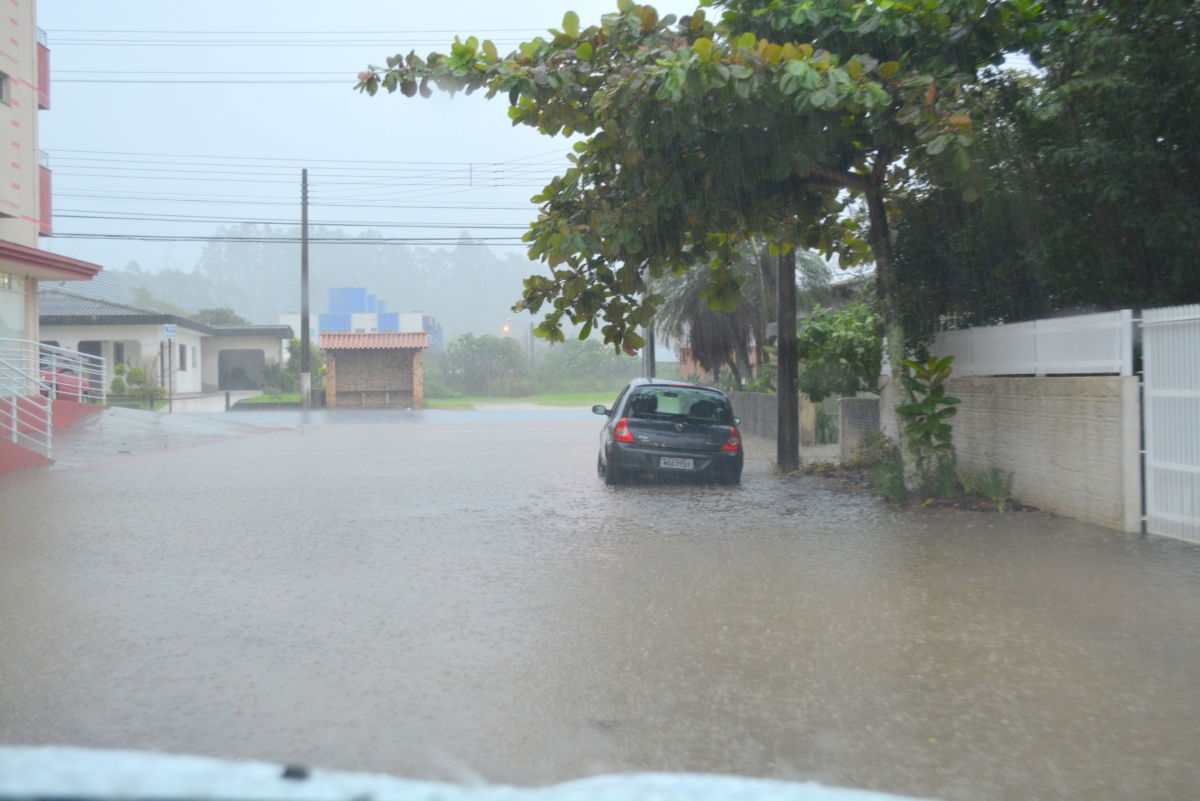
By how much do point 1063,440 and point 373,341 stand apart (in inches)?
1585

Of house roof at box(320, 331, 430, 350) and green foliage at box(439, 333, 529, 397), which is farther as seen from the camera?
green foliage at box(439, 333, 529, 397)

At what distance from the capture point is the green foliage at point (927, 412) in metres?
12.1

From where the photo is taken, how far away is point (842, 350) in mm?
18031

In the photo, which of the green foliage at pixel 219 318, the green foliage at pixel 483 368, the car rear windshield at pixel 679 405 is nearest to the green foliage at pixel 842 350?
the car rear windshield at pixel 679 405

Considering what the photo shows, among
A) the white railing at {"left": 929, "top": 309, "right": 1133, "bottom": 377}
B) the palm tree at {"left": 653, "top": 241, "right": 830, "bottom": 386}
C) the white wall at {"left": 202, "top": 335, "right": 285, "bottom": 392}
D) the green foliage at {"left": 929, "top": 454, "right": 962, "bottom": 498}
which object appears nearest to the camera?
the white railing at {"left": 929, "top": 309, "right": 1133, "bottom": 377}

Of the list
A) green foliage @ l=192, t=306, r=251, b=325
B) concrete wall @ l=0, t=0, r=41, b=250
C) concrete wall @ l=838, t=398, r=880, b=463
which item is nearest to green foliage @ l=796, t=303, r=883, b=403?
concrete wall @ l=838, t=398, r=880, b=463

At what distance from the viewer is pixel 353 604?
24.0 feet

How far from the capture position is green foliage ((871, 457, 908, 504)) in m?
12.6

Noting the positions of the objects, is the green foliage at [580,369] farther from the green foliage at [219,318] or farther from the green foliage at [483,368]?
the green foliage at [219,318]

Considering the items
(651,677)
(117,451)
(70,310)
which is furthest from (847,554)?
(70,310)

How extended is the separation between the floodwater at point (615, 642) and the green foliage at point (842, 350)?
230 inches

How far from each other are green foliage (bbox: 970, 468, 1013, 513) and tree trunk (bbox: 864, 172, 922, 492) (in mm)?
702

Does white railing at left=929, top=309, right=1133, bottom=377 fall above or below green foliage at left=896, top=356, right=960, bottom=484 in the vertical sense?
above

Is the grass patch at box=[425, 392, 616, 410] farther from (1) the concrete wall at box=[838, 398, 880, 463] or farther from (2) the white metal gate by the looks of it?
(2) the white metal gate
